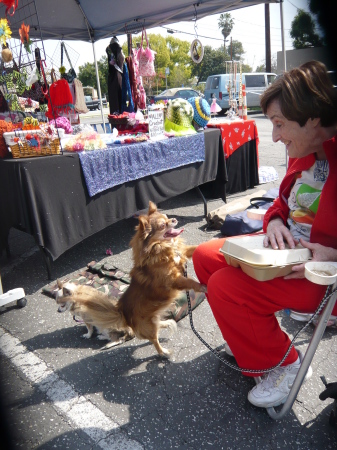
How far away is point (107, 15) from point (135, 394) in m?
6.51

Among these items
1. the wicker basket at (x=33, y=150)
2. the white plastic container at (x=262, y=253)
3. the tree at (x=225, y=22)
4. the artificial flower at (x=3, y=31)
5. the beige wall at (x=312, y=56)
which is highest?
the tree at (x=225, y=22)

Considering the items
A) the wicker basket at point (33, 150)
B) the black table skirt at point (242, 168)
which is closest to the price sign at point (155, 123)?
the wicker basket at point (33, 150)

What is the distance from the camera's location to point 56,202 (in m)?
3.13

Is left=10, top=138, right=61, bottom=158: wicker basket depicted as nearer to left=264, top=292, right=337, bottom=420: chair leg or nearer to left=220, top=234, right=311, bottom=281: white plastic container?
left=220, top=234, right=311, bottom=281: white plastic container

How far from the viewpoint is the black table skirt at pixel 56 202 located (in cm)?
296

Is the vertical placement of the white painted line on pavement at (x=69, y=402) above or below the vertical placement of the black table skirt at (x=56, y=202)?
below

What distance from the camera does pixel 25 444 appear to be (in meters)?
1.75

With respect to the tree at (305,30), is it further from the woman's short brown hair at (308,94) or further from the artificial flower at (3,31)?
the artificial flower at (3,31)

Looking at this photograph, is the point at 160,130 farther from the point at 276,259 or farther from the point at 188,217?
the point at 276,259

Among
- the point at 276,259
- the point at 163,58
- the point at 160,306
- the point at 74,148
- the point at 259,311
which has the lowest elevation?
the point at 160,306

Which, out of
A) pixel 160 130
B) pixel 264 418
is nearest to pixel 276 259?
pixel 264 418

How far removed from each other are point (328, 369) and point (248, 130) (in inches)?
174

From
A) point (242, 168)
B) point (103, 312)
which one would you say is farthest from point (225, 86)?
point (103, 312)

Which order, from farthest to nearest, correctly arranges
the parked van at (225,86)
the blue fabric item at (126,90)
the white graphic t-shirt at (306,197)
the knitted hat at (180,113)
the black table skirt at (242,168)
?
1. the parked van at (225,86)
2. the blue fabric item at (126,90)
3. the black table skirt at (242,168)
4. the knitted hat at (180,113)
5. the white graphic t-shirt at (306,197)
